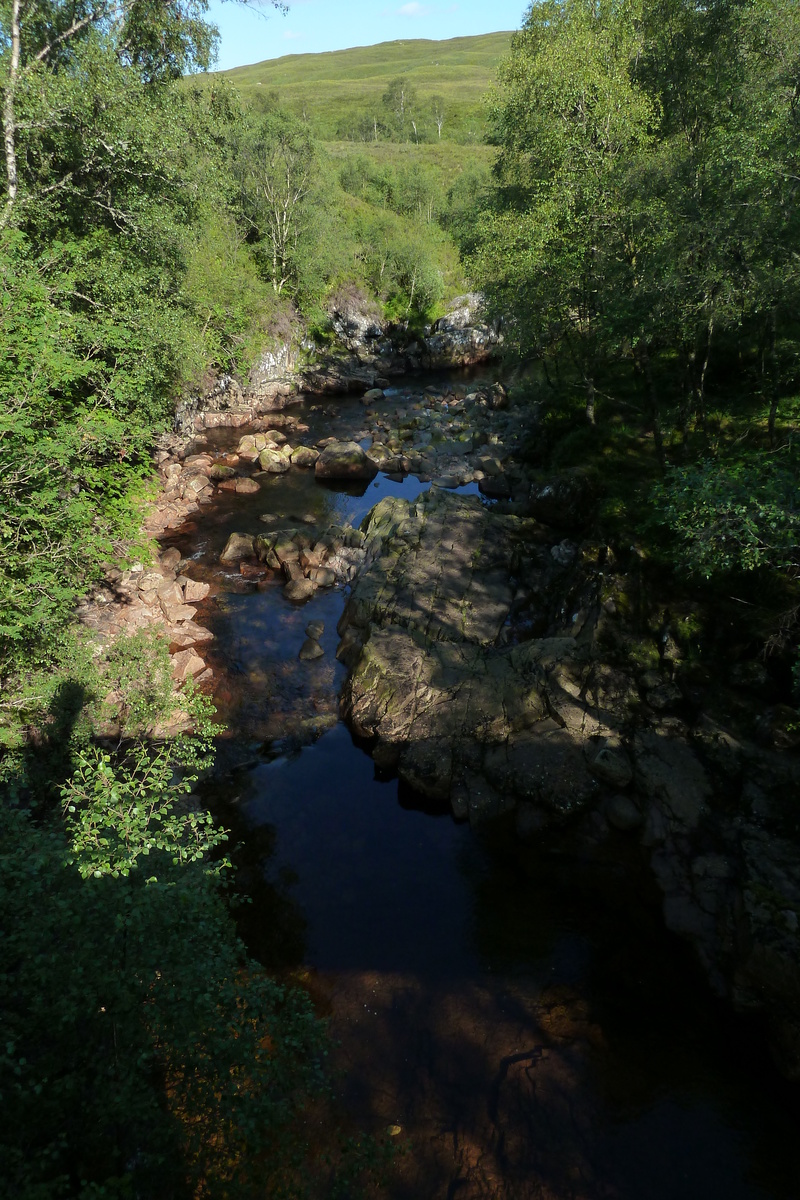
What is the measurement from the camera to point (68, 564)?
1798 cm

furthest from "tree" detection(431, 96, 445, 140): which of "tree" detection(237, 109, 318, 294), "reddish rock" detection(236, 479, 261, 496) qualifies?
"reddish rock" detection(236, 479, 261, 496)

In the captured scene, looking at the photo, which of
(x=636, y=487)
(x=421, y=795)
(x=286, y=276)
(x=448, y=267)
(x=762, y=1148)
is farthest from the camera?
(x=448, y=267)

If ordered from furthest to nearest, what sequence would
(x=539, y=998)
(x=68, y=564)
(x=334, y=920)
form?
1. (x=68, y=564)
2. (x=334, y=920)
3. (x=539, y=998)

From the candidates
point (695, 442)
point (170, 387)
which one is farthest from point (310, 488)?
point (695, 442)

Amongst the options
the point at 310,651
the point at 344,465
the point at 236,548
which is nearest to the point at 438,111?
the point at 344,465

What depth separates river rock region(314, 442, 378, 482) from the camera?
42.6 metres

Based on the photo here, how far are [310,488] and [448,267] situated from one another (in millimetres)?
57847

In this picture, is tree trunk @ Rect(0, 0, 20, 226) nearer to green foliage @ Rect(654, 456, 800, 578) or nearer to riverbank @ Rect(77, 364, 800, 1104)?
riverbank @ Rect(77, 364, 800, 1104)

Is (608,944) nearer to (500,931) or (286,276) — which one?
(500,931)

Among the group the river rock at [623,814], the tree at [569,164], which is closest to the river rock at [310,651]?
the river rock at [623,814]

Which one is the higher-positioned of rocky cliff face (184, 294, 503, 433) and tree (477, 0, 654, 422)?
tree (477, 0, 654, 422)

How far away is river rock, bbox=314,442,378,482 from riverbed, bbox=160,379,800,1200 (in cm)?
2338

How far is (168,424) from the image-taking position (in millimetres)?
25500

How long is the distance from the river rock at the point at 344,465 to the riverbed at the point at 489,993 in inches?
921
